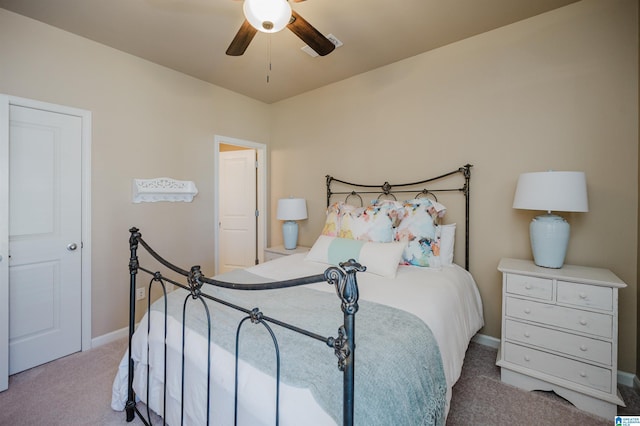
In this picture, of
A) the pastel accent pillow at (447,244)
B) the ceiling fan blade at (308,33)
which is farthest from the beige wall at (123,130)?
the pastel accent pillow at (447,244)

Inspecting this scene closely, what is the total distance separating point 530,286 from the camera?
1860 mm

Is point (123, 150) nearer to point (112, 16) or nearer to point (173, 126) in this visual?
point (173, 126)

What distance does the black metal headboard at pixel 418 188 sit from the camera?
2492 mm

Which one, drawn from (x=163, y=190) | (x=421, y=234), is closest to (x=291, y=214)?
(x=163, y=190)

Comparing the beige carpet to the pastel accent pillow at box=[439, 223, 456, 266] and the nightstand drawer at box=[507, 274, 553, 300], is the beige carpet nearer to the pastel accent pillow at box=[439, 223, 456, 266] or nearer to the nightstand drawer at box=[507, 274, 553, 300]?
the nightstand drawer at box=[507, 274, 553, 300]

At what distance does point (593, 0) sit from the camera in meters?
1.98

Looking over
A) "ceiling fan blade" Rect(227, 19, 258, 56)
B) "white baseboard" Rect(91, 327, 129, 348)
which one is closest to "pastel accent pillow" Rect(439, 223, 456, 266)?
"ceiling fan blade" Rect(227, 19, 258, 56)

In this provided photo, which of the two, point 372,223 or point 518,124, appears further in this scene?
point 372,223

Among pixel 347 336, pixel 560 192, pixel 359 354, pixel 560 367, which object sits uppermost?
pixel 560 192

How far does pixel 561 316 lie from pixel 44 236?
12.5 feet

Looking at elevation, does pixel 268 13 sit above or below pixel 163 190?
above

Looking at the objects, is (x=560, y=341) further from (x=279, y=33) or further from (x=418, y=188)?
(x=279, y=33)

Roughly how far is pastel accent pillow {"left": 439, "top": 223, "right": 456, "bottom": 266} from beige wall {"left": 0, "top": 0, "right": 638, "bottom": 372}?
246 millimetres

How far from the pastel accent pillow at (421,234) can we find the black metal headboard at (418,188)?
0.87 ft
